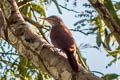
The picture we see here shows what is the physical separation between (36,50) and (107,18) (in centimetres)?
74

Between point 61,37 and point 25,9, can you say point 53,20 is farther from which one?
point 61,37

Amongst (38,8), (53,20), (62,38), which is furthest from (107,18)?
(53,20)

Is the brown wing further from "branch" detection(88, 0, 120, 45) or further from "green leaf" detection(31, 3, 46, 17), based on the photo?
→ "branch" detection(88, 0, 120, 45)

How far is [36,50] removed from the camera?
221 cm

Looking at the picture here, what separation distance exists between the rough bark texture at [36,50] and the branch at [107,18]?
2.05ft

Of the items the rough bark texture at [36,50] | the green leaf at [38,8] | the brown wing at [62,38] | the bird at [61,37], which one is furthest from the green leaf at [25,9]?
the rough bark texture at [36,50]

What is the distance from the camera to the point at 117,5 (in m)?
3.02

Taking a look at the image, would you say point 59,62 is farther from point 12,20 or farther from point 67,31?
point 67,31

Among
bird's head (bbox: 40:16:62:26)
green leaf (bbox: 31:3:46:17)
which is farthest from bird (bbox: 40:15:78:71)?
green leaf (bbox: 31:3:46:17)

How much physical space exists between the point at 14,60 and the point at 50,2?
0.67 metres

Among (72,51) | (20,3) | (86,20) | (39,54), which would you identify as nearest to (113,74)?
(72,51)

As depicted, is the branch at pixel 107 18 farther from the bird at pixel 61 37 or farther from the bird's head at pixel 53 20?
the bird's head at pixel 53 20

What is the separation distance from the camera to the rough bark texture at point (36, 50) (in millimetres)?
1951

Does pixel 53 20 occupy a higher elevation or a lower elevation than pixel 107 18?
lower
